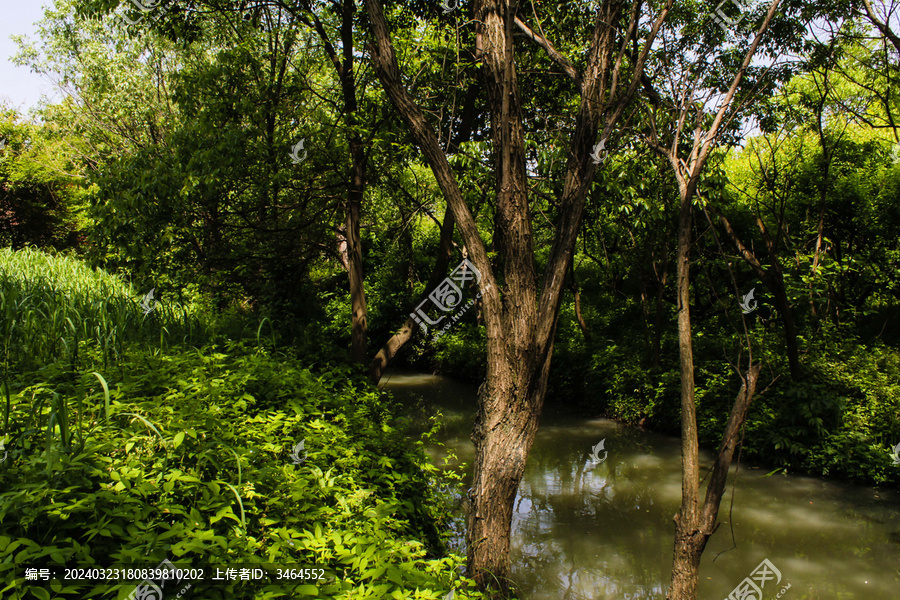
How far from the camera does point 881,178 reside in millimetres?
8281

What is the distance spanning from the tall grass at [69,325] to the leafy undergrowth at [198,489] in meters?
0.18

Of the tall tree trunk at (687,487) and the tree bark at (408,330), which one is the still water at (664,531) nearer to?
the tall tree trunk at (687,487)

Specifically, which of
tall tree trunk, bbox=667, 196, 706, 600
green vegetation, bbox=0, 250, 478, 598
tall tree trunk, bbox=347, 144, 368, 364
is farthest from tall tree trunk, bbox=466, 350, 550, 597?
tall tree trunk, bbox=347, 144, 368, 364

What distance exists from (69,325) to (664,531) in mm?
5634

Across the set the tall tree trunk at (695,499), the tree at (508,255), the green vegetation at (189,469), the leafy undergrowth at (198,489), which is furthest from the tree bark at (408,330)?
the tall tree trunk at (695,499)

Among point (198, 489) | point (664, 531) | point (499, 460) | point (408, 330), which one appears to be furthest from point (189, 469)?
point (664, 531)

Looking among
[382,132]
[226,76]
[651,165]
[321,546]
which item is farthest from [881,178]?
[321,546]

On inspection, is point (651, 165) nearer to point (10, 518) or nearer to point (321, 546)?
point (321, 546)

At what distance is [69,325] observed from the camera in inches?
141

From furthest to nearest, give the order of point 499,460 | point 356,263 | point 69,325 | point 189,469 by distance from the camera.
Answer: point 356,263 → point 69,325 → point 499,460 → point 189,469

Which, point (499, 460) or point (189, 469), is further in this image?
point (499, 460)

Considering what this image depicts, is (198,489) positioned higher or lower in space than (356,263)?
lower

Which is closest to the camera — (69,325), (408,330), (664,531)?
(69,325)

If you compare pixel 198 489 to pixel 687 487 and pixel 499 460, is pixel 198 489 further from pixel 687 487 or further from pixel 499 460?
pixel 687 487
